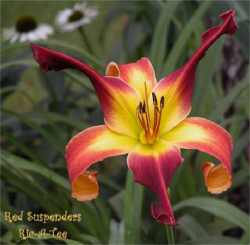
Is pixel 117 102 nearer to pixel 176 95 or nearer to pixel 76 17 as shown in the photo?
pixel 176 95

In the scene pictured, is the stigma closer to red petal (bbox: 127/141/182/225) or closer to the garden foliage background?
red petal (bbox: 127/141/182/225)

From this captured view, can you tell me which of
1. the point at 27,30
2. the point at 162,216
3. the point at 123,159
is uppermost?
the point at 27,30

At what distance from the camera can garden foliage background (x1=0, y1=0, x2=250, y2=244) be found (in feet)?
3.75

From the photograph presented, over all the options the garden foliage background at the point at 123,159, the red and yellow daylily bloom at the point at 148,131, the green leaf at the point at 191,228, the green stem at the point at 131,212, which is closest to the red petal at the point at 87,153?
the red and yellow daylily bloom at the point at 148,131

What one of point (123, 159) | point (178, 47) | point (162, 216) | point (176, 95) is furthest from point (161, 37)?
point (162, 216)

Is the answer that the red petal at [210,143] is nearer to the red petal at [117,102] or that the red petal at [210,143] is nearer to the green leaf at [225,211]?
the red petal at [117,102]

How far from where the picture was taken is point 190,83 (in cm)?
73

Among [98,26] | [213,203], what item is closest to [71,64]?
[213,203]

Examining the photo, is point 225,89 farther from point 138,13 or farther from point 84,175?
point 84,175

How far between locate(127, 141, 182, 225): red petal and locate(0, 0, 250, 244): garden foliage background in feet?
0.85

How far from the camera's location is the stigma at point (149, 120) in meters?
0.71

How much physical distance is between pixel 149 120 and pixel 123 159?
1001 millimetres

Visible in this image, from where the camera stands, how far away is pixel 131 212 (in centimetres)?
111

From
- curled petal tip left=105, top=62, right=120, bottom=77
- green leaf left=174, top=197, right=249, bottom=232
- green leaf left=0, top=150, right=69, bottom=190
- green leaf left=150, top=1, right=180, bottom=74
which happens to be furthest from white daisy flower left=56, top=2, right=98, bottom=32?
curled petal tip left=105, top=62, right=120, bottom=77
